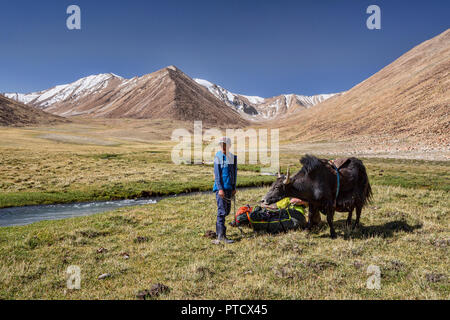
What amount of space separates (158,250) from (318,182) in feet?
17.8

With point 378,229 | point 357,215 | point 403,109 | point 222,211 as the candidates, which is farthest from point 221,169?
point 403,109

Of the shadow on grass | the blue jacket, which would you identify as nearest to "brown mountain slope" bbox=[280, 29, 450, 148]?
the shadow on grass

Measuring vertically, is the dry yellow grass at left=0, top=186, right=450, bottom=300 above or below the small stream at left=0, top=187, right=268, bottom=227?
above

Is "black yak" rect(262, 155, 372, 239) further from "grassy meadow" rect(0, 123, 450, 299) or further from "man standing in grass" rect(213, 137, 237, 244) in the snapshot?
"man standing in grass" rect(213, 137, 237, 244)

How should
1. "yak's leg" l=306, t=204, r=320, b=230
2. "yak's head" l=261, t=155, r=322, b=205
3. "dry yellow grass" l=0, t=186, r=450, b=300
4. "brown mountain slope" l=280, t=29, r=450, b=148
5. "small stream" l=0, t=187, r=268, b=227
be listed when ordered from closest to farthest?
"dry yellow grass" l=0, t=186, r=450, b=300 < "yak's head" l=261, t=155, r=322, b=205 < "yak's leg" l=306, t=204, r=320, b=230 < "small stream" l=0, t=187, r=268, b=227 < "brown mountain slope" l=280, t=29, r=450, b=148

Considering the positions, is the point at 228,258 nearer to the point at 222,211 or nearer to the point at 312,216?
the point at 222,211

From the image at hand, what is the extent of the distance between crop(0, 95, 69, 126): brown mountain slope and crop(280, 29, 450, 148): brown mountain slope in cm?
15679

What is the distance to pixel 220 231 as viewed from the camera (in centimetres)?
829

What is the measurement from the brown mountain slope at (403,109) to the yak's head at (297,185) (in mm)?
56390

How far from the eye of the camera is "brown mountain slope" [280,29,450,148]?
67688 millimetres

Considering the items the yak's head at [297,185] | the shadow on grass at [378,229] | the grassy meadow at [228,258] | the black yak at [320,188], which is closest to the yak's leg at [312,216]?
the black yak at [320,188]

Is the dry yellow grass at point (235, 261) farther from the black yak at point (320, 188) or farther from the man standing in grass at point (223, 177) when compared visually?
the black yak at point (320, 188)
